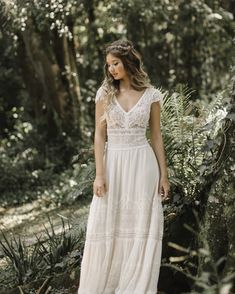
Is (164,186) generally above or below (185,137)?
below

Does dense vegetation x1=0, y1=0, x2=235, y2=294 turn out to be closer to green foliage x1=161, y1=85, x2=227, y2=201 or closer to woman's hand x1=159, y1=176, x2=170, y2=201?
green foliage x1=161, y1=85, x2=227, y2=201

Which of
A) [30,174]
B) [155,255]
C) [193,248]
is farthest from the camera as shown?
[30,174]

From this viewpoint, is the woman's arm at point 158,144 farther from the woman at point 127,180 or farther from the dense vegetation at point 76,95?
the dense vegetation at point 76,95

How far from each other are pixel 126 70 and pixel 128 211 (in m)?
1.05

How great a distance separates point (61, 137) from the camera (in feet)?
40.3

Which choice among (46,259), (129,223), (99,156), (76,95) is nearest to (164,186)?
(129,223)

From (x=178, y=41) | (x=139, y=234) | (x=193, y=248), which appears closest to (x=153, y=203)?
(x=139, y=234)

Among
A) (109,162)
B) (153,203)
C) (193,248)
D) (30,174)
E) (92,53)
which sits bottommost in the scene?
(30,174)

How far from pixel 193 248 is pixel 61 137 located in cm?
772

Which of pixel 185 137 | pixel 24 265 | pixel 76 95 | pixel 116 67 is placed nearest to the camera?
pixel 116 67

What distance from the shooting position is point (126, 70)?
4.47 m

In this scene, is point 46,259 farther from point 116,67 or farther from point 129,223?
point 116,67

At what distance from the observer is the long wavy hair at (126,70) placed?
4.43 m

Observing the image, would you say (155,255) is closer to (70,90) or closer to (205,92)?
(70,90)
